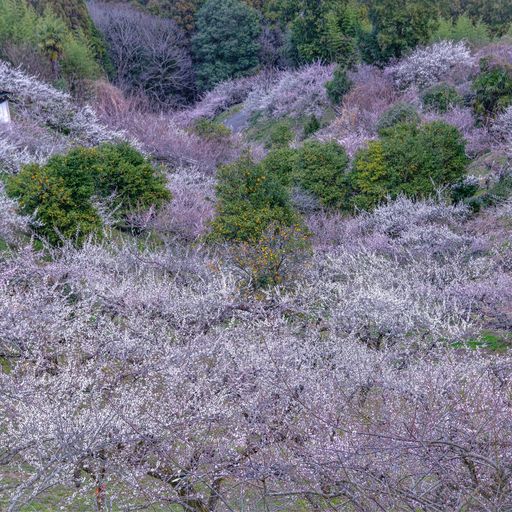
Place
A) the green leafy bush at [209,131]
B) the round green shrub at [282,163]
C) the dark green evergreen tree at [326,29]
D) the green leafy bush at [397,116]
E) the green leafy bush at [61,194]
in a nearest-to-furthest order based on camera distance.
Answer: the green leafy bush at [61,194] < the round green shrub at [282,163] < the green leafy bush at [397,116] < the green leafy bush at [209,131] < the dark green evergreen tree at [326,29]

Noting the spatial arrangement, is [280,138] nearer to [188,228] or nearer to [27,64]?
[27,64]

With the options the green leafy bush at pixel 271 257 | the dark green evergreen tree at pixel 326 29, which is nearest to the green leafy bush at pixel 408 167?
the green leafy bush at pixel 271 257

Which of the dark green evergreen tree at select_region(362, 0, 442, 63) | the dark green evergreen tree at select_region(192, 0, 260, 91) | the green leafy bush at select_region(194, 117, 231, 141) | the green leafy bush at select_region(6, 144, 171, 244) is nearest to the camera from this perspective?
the green leafy bush at select_region(6, 144, 171, 244)

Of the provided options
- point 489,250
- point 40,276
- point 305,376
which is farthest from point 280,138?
point 305,376

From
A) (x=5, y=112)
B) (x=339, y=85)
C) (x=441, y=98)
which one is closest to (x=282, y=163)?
(x=5, y=112)

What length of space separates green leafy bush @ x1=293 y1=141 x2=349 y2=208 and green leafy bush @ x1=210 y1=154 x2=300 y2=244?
4.04m

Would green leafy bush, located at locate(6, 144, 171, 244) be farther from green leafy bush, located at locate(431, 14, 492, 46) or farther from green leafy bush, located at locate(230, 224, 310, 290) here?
green leafy bush, located at locate(431, 14, 492, 46)

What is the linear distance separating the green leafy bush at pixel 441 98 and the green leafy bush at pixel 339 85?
10.4 feet

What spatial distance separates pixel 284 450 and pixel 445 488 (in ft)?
5.41

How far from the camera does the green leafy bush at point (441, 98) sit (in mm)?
25141

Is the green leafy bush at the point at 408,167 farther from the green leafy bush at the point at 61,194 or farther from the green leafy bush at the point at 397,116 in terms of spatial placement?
the green leafy bush at the point at 61,194

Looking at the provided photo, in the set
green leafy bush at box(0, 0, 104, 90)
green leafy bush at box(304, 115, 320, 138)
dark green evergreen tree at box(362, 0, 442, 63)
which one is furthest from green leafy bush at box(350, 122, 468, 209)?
green leafy bush at box(0, 0, 104, 90)

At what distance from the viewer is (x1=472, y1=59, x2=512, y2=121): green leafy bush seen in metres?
22.9

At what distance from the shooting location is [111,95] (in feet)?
90.7
